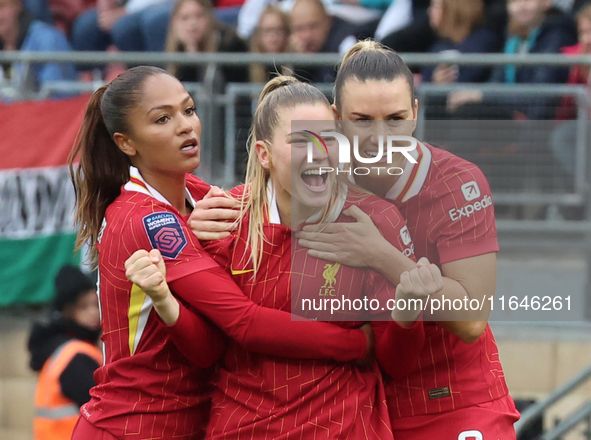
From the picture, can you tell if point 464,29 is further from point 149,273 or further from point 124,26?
point 149,273

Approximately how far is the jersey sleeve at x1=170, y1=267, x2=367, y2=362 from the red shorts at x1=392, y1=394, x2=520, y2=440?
0.35 metres

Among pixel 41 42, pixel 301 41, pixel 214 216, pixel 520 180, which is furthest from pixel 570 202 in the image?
pixel 41 42

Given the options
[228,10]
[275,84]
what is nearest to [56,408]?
[275,84]

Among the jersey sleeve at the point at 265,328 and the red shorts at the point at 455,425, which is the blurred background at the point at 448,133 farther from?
the jersey sleeve at the point at 265,328

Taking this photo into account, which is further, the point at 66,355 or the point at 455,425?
the point at 66,355

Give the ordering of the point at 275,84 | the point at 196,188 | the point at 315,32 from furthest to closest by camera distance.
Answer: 1. the point at 315,32
2. the point at 196,188
3. the point at 275,84

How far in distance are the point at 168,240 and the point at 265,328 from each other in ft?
1.32

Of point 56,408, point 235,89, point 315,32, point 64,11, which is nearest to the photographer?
point 56,408

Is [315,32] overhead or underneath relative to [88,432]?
overhead

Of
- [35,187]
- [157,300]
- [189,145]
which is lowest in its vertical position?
[35,187]

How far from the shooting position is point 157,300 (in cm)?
232

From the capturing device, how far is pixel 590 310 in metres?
5.26

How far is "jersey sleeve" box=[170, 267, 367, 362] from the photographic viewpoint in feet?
7.68

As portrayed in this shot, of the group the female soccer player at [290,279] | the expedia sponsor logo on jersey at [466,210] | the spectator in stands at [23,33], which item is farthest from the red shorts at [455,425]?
the spectator in stands at [23,33]
